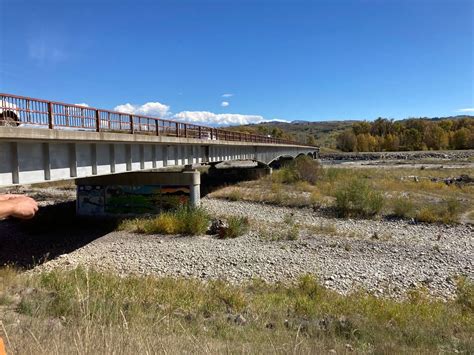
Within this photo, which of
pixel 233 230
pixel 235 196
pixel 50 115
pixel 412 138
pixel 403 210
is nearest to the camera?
pixel 50 115

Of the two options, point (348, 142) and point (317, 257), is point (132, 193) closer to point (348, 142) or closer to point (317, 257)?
point (317, 257)

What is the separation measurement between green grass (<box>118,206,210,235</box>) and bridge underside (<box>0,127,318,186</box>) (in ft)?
10.0

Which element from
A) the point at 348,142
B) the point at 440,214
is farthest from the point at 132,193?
the point at 348,142

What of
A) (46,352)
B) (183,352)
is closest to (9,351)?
(46,352)

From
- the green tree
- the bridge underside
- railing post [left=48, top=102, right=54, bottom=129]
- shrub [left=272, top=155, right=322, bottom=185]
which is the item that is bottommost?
shrub [left=272, top=155, right=322, bottom=185]

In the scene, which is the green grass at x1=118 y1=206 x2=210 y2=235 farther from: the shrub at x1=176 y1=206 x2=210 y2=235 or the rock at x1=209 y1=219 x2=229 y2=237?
the rock at x1=209 y1=219 x2=229 y2=237

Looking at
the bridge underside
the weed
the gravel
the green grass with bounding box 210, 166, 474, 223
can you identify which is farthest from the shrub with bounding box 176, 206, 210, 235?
the green grass with bounding box 210, 166, 474, 223

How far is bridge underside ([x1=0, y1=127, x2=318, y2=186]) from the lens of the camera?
11.5 m

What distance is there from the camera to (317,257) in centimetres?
1698

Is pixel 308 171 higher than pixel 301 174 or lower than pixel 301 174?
higher

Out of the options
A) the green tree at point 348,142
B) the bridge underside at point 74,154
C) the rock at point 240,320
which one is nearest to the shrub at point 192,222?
the bridge underside at point 74,154

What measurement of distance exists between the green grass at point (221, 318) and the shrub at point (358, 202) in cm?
1308

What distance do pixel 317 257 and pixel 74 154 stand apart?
34.5 feet

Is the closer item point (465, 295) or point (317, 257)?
point (465, 295)
